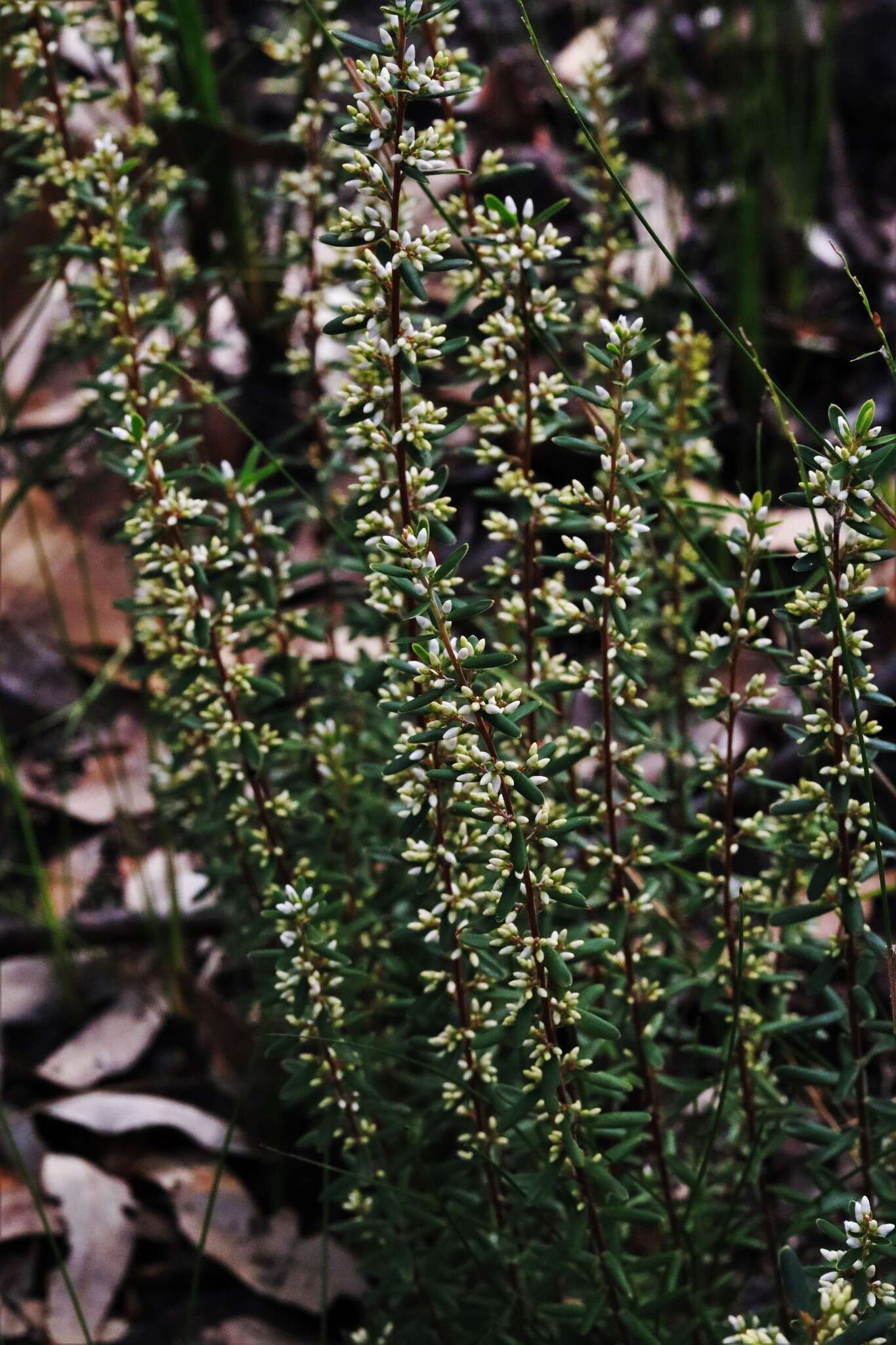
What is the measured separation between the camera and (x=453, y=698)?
6.05 ft

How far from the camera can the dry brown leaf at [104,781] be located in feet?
12.4

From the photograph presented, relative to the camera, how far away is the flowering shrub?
181cm

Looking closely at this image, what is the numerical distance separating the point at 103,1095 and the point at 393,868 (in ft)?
3.54

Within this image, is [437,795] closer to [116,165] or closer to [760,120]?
[116,165]

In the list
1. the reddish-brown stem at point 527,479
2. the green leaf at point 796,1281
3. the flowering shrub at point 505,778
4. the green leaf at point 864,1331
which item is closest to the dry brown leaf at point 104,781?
the flowering shrub at point 505,778

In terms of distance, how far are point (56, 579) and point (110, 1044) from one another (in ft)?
4.72

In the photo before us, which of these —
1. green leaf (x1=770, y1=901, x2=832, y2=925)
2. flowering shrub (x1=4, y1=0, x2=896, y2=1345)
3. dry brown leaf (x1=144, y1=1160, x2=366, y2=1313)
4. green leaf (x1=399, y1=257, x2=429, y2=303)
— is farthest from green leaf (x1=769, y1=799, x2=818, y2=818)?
dry brown leaf (x1=144, y1=1160, x2=366, y2=1313)

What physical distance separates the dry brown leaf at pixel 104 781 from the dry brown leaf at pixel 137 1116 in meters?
0.82

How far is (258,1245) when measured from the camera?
2.95m

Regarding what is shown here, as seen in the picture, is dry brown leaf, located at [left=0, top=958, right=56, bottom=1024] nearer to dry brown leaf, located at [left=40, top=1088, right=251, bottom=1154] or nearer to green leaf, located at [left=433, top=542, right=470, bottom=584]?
dry brown leaf, located at [left=40, top=1088, right=251, bottom=1154]

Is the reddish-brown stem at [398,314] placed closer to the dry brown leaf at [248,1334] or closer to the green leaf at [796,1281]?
the green leaf at [796,1281]

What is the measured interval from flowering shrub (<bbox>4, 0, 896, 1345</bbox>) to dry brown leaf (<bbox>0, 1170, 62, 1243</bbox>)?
677 mm

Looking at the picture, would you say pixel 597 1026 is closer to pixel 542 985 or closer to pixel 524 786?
pixel 542 985

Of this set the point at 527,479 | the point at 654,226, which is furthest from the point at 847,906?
the point at 654,226
